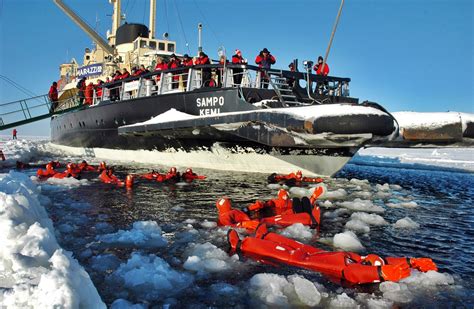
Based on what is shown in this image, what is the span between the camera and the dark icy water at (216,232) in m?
2.82

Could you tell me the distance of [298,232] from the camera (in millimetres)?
4461

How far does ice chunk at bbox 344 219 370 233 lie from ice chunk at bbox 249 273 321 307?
6.33 ft

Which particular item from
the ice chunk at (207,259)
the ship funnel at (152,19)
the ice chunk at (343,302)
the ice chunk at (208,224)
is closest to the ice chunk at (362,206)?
the ice chunk at (208,224)

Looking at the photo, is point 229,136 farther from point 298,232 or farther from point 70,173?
point 298,232

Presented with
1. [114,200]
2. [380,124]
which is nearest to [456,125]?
[380,124]

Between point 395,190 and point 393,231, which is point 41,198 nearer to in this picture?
point 393,231

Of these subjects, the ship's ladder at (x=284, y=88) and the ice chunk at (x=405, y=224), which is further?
the ship's ladder at (x=284, y=88)

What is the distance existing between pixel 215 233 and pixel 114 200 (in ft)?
8.93

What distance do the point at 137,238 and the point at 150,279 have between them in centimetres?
115

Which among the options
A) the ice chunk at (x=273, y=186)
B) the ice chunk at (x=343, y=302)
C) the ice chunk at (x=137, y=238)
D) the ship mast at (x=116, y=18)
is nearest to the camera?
the ice chunk at (x=343, y=302)

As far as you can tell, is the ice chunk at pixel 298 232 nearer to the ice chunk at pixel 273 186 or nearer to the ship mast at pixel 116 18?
the ice chunk at pixel 273 186

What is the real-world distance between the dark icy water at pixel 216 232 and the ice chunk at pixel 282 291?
0.09 metres

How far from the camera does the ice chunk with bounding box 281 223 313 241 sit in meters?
4.36

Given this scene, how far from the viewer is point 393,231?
4.71 metres
